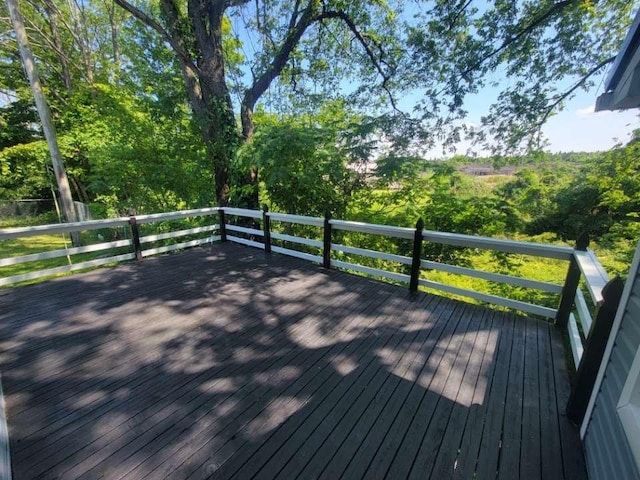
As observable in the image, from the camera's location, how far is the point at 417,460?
1496 millimetres

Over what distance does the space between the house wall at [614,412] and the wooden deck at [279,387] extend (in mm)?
189

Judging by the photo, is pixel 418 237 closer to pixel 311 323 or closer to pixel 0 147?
pixel 311 323

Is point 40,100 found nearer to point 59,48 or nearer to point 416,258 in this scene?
point 59,48

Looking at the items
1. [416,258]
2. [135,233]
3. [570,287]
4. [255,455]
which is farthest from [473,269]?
[135,233]

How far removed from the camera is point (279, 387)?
6.56 ft

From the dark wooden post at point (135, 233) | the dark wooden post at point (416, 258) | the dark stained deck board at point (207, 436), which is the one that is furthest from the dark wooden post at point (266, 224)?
the dark stained deck board at point (207, 436)

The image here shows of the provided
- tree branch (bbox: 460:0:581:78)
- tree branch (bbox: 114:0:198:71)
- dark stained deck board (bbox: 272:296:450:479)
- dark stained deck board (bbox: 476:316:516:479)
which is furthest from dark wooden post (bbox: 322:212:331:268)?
tree branch (bbox: 460:0:581:78)

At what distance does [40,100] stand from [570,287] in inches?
486

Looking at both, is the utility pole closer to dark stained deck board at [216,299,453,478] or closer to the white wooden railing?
the white wooden railing

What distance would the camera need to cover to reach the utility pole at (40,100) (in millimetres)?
7082

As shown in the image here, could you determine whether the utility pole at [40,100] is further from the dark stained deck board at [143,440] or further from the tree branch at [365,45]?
the dark stained deck board at [143,440]

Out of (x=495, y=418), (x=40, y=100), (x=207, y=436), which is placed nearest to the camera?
(x=207, y=436)

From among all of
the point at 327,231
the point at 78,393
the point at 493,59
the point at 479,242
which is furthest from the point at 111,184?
the point at 493,59

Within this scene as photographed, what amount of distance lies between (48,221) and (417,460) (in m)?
19.3
